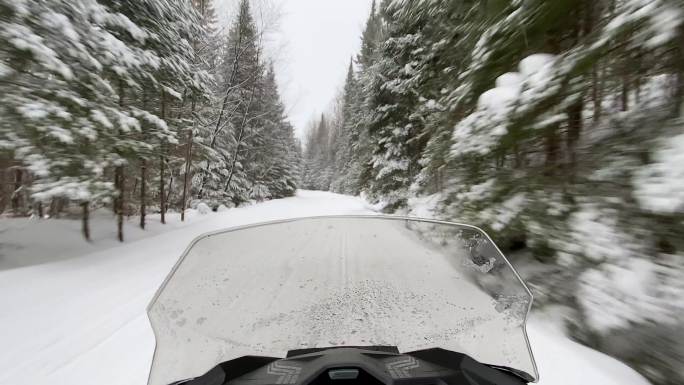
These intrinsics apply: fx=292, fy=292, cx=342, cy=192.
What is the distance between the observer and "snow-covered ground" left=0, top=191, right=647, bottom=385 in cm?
246

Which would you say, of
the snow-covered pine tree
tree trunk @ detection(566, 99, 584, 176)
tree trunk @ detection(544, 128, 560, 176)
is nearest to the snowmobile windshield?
tree trunk @ detection(566, 99, 584, 176)

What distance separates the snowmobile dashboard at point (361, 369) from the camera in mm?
1096

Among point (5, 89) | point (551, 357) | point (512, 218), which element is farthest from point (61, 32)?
point (551, 357)

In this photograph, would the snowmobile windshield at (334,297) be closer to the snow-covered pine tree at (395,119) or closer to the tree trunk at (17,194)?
the tree trunk at (17,194)

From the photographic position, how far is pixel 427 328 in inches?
53.8

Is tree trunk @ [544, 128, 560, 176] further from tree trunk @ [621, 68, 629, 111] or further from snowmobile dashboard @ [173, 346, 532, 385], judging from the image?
snowmobile dashboard @ [173, 346, 532, 385]

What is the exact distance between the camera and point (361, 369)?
110 cm

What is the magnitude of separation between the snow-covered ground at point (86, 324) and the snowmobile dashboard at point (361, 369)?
4.89 ft

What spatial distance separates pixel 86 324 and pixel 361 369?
4022 mm

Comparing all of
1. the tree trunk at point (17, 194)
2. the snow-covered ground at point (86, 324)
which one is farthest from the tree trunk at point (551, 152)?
the tree trunk at point (17, 194)

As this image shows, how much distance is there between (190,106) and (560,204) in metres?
16.1

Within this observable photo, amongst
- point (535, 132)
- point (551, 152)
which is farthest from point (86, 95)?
point (551, 152)

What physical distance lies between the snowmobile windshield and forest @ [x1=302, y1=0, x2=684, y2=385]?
1.30 metres

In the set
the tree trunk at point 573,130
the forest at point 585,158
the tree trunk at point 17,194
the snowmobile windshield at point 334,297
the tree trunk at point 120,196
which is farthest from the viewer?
the tree trunk at point 17,194
